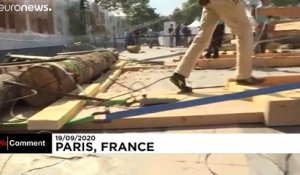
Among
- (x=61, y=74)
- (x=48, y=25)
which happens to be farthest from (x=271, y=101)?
(x=48, y=25)

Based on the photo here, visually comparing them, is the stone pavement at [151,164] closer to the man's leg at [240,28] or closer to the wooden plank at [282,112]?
the wooden plank at [282,112]

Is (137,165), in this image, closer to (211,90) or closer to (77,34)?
(211,90)

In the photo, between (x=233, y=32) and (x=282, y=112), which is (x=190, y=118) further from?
(x=233, y=32)

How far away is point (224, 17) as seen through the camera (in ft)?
12.5

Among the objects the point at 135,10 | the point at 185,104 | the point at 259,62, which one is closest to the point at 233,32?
the point at 185,104

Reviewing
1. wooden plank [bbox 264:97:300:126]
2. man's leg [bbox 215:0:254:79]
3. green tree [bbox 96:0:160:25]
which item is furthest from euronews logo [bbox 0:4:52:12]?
green tree [bbox 96:0:160:25]

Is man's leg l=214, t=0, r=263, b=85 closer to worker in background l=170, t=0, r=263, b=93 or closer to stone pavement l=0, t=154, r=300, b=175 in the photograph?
worker in background l=170, t=0, r=263, b=93

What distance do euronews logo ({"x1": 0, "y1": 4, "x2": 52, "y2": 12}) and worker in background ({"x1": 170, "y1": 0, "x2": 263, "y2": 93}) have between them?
9.03m

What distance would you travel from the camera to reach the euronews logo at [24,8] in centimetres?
1201

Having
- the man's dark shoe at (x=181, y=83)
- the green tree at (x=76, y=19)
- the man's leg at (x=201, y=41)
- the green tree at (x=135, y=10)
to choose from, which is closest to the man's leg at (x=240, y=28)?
the man's leg at (x=201, y=41)

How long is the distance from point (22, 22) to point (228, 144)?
11678 millimetres
